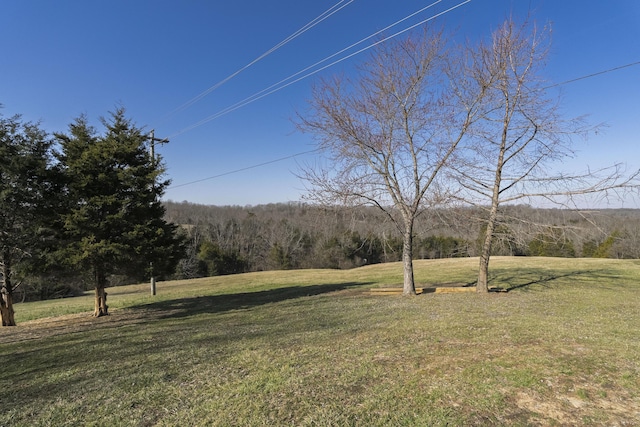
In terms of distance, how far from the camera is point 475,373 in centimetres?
443

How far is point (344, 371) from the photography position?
4754mm

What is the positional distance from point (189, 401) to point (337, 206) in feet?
27.9

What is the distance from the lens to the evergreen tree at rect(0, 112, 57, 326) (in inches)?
377

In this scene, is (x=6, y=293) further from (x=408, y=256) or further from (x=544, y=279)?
(x=544, y=279)

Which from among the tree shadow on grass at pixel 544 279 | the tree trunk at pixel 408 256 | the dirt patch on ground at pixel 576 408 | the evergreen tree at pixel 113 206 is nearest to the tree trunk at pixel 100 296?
the evergreen tree at pixel 113 206

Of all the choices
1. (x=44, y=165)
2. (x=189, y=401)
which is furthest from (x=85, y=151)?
(x=189, y=401)

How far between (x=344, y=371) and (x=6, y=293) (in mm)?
11063

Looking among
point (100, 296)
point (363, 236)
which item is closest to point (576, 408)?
point (363, 236)

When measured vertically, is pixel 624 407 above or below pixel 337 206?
below

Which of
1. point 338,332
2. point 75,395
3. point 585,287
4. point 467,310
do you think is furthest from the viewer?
point 585,287

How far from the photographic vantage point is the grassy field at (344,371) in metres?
3.61

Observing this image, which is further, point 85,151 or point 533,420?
point 85,151

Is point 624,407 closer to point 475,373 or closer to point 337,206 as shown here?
point 475,373

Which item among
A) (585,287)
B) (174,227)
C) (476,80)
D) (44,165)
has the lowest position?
(585,287)
